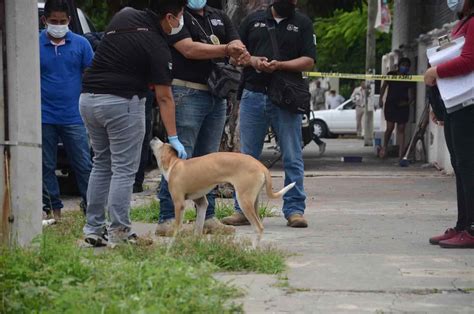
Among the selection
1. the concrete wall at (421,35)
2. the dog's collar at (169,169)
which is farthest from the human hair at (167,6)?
the concrete wall at (421,35)

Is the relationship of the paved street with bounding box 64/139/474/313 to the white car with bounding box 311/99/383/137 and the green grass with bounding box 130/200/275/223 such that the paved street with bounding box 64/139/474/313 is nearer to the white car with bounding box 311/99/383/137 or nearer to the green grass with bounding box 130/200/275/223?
the green grass with bounding box 130/200/275/223

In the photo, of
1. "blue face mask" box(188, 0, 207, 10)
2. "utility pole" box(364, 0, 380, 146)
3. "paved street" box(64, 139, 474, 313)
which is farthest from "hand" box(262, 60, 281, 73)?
"utility pole" box(364, 0, 380, 146)

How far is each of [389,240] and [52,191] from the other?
316cm

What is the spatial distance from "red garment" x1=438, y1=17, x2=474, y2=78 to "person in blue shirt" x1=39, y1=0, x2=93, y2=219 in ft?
11.1

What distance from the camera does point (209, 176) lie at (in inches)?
294

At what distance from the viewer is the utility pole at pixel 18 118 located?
252 inches

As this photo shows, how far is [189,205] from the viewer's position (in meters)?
10.1

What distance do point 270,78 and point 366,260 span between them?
2441 millimetres

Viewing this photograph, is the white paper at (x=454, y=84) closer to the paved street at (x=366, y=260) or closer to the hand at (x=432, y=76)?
the hand at (x=432, y=76)

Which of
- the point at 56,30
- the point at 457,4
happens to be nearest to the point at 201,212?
the point at 56,30

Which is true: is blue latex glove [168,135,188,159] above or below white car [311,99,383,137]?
above

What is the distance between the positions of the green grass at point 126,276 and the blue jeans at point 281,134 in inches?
80.5

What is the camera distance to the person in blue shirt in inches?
356

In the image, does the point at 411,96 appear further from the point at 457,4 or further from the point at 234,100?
the point at 457,4
